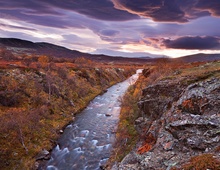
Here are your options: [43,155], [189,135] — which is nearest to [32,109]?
[43,155]

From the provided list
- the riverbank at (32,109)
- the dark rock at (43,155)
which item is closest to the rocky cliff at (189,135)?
the dark rock at (43,155)

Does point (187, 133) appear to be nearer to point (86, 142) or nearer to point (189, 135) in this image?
point (189, 135)

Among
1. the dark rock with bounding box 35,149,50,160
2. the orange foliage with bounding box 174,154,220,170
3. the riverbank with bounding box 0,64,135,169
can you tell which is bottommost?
the dark rock with bounding box 35,149,50,160

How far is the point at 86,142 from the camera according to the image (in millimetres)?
31672

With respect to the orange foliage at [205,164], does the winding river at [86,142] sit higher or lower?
lower

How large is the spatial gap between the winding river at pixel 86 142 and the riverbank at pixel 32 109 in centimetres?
203

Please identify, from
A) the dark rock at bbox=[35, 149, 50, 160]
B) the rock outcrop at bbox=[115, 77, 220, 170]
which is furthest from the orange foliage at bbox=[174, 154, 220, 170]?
the dark rock at bbox=[35, 149, 50, 160]

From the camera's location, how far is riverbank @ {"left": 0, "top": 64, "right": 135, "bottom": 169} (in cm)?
2662

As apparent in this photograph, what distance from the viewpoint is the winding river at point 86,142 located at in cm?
2586

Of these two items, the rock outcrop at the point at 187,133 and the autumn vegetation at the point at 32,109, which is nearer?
the rock outcrop at the point at 187,133

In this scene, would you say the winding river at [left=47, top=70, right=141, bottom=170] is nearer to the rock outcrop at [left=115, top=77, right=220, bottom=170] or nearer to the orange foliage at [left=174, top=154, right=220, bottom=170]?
the rock outcrop at [left=115, top=77, right=220, bottom=170]

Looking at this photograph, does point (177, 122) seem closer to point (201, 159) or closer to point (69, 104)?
point (201, 159)

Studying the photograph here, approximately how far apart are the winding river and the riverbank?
203 centimetres

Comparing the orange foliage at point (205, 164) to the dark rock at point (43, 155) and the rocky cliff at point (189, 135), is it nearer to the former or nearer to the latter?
the rocky cliff at point (189, 135)
